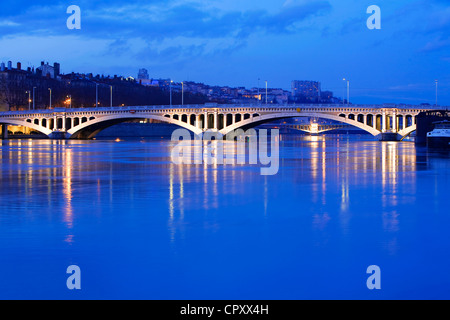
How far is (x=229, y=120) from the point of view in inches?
3863

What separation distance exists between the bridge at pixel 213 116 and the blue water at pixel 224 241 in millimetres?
66098

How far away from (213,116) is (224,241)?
8481 cm

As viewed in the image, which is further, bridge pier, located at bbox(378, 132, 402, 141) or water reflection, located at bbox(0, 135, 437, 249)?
bridge pier, located at bbox(378, 132, 402, 141)

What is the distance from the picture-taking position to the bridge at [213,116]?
8119 centimetres

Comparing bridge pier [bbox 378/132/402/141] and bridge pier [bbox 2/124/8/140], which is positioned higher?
bridge pier [bbox 2/124/8/140]

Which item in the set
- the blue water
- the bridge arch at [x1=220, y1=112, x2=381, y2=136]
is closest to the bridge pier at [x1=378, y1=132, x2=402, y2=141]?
the bridge arch at [x1=220, y1=112, x2=381, y2=136]

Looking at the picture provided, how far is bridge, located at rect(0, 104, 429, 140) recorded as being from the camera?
8119 cm

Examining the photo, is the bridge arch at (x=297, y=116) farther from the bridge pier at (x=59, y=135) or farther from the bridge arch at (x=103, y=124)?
the bridge pier at (x=59, y=135)

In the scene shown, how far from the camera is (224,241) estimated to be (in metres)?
8.94

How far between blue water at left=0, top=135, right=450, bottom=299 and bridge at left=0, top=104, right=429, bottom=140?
66098 millimetres
